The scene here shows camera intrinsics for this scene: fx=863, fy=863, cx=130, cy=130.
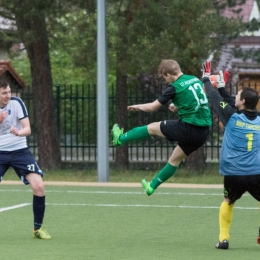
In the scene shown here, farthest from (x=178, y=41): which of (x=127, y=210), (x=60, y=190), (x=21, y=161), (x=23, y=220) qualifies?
(x=21, y=161)

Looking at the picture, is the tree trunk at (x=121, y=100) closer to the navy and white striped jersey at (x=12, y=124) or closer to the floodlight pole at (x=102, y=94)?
the floodlight pole at (x=102, y=94)

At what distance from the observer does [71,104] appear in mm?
23766

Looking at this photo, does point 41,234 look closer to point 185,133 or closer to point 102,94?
point 185,133

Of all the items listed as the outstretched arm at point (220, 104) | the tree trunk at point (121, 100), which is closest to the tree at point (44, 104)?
the tree trunk at point (121, 100)

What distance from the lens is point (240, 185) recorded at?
916 centimetres

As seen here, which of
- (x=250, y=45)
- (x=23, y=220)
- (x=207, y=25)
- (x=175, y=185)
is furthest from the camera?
(x=250, y=45)

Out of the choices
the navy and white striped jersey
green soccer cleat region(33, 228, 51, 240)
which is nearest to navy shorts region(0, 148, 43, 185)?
the navy and white striped jersey

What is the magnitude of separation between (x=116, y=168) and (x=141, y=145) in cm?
95

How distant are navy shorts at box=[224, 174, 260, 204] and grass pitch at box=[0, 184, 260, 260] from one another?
2.03ft

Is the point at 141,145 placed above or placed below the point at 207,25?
below

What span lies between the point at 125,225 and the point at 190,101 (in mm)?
2218

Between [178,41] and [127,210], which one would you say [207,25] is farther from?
[127,210]

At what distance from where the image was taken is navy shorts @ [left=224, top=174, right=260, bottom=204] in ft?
29.9

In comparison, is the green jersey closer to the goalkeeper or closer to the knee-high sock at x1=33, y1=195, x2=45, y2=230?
the goalkeeper
